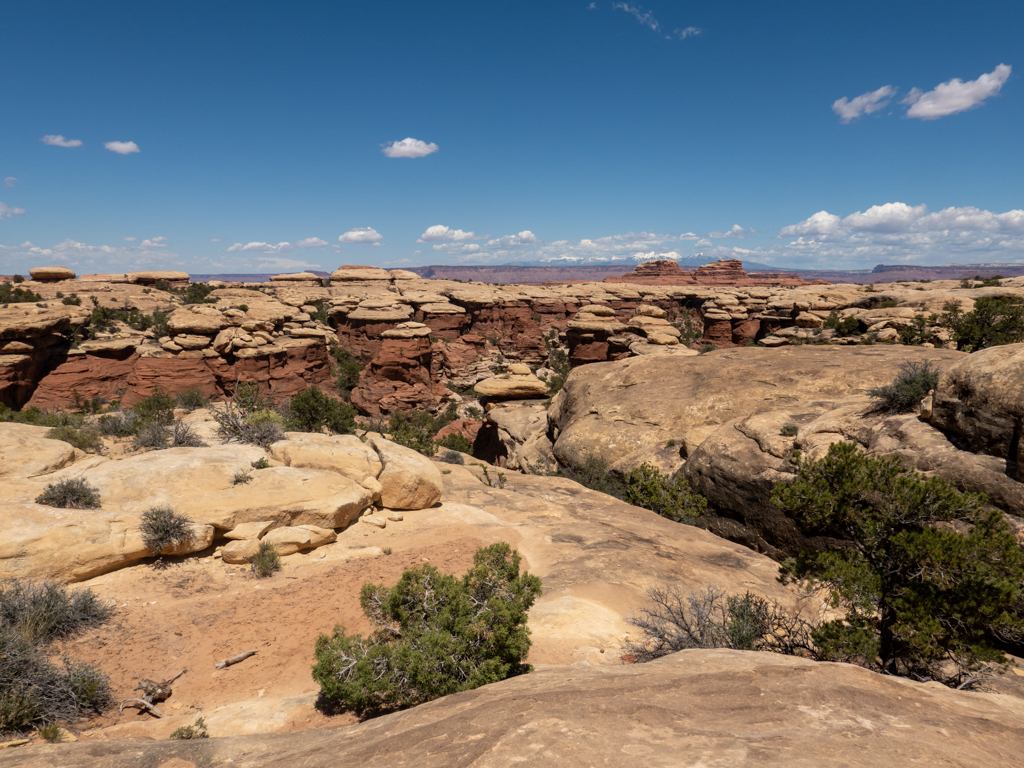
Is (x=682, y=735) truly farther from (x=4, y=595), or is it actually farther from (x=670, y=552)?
(x=4, y=595)

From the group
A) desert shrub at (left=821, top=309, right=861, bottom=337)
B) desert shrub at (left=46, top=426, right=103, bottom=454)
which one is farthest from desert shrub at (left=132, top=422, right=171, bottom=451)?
desert shrub at (left=821, top=309, right=861, bottom=337)

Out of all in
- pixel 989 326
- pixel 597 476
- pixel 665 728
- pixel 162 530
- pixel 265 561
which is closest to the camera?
pixel 665 728

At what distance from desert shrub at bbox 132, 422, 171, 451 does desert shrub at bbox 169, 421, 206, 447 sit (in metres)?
0.17

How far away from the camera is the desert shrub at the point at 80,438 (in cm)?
1073

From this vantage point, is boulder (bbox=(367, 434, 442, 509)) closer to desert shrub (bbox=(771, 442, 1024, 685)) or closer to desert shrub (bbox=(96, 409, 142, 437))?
desert shrub (bbox=(96, 409, 142, 437))

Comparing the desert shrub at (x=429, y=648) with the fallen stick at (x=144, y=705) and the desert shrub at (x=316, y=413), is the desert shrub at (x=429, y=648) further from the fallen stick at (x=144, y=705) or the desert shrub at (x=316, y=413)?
the desert shrub at (x=316, y=413)

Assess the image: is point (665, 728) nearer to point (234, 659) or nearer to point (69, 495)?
point (234, 659)

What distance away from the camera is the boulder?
37.0 feet

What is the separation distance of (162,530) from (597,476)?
42.6 ft

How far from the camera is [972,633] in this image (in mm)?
5164

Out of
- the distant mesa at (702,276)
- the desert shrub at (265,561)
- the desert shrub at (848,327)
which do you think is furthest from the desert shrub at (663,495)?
the distant mesa at (702,276)

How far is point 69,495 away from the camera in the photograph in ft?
26.0

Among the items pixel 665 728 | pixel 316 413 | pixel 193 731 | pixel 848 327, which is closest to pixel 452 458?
pixel 316 413

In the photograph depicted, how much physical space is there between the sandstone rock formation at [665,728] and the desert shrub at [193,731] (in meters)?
0.79
